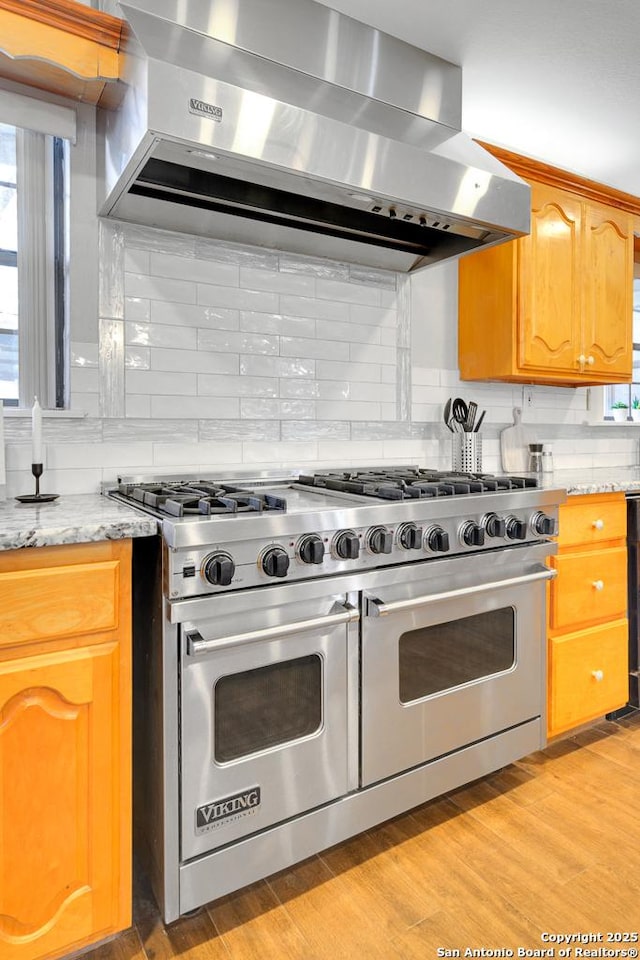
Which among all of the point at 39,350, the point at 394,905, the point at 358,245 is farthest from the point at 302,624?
the point at 358,245

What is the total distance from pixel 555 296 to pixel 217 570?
204 centimetres

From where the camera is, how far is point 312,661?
1.49m

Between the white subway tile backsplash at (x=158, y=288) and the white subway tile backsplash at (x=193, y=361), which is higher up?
the white subway tile backsplash at (x=158, y=288)

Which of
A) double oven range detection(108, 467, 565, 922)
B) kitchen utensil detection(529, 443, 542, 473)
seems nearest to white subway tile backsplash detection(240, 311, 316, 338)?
double oven range detection(108, 467, 565, 922)

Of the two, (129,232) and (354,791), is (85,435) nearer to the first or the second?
(129,232)

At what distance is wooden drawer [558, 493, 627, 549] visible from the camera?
2.15m

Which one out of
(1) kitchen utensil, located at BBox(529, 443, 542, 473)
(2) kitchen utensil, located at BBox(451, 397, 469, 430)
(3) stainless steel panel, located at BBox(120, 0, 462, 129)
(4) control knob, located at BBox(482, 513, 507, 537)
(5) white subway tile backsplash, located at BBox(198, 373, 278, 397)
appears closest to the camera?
(3) stainless steel panel, located at BBox(120, 0, 462, 129)

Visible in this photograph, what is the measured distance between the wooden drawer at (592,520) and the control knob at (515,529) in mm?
290

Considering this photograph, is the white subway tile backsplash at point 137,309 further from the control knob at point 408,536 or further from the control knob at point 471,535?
the control knob at point 471,535

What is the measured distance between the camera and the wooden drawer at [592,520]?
2.15 m

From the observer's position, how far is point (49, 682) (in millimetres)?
1200

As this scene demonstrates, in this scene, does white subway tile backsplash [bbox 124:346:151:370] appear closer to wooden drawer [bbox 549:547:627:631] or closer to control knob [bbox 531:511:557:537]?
control knob [bbox 531:511:557:537]

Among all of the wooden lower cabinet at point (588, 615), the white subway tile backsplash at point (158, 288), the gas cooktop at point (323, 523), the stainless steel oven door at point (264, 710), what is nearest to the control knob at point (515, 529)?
the gas cooktop at point (323, 523)

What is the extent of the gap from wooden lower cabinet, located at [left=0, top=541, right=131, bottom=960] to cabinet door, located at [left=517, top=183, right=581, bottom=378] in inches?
76.9
